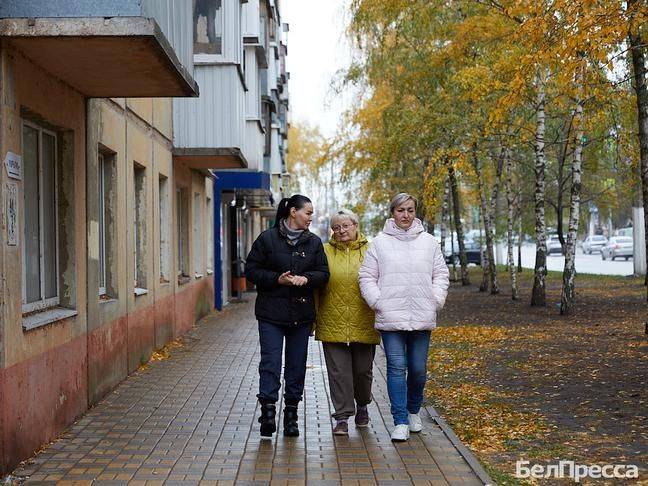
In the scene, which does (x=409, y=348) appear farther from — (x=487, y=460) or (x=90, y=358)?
(x=90, y=358)

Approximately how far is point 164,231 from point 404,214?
8.44 meters

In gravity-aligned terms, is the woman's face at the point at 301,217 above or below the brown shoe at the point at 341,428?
above

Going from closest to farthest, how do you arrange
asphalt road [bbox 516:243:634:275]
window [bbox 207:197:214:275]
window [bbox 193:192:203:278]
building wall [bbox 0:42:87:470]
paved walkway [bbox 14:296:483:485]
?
paved walkway [bbox 14:296:483:485]
building wall [bbox 0:42:87:470]
window [bbox 193:192:203:278]
window [bbox 207:197:214:275]
asphalt road [bbox 516:243:634:275]

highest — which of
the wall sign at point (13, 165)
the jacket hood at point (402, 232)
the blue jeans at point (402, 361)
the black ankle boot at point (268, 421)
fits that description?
the wall sign at point (13, 165)

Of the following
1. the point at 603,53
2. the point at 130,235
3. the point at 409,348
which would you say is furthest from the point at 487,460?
the point at 130,235

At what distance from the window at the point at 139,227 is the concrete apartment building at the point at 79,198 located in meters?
0.02

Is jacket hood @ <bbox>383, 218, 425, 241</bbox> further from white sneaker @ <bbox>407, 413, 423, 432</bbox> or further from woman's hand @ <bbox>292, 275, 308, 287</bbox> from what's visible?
white sneaker @ <bbox>407, 413, 423, 432</bbox>

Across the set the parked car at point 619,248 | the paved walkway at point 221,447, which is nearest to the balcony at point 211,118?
the paved walkway at point 221,447

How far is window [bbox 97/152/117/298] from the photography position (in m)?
10.8

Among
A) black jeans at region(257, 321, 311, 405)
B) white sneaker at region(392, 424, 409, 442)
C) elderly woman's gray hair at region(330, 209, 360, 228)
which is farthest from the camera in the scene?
elderly woman's gray hair at region(330, 209, 360, 228)

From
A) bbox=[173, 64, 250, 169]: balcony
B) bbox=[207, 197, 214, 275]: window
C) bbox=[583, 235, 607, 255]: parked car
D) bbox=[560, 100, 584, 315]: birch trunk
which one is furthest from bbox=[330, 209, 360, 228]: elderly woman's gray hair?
bbox=[583, 235, 607, 255]: parked car

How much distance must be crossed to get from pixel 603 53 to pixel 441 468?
18.1ft

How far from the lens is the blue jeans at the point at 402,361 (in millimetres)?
7652

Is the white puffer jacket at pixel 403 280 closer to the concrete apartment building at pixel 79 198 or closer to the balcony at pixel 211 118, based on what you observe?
the concrete apartment building at pixel 79 198
